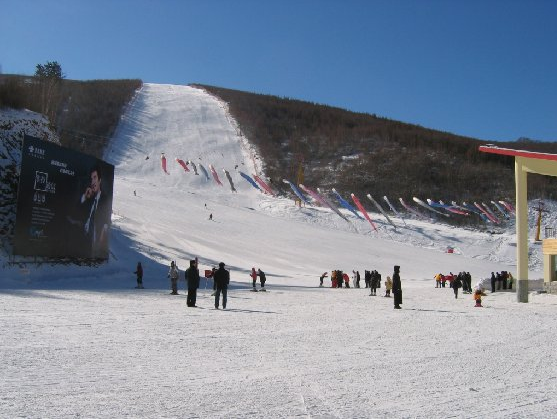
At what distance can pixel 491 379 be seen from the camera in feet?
19.7

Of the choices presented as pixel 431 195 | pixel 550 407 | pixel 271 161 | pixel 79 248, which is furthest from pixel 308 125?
pixel 550 407

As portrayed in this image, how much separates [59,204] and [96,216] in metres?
2.79

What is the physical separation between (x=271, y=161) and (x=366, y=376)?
6613 cm

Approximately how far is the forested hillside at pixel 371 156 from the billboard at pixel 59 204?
134 ft

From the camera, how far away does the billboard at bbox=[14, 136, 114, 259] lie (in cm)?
1812

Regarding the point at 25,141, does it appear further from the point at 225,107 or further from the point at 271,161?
the point at 225,107

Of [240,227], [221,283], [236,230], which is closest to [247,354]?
[221,283]

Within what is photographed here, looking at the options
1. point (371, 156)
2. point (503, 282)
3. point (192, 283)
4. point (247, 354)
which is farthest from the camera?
point (371, 156)

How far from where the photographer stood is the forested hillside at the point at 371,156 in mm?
66938

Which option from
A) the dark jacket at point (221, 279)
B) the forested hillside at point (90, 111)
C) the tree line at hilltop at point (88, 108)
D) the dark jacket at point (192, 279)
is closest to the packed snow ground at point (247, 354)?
the dark jacket at point (192, 279)

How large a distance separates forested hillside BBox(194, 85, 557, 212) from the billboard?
40791 millimetres

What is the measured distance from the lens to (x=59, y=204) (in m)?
19.6

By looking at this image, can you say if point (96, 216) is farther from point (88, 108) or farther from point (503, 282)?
point (88, 108)

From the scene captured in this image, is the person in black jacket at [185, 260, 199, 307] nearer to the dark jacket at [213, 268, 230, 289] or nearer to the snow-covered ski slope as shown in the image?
the dark jacket at [213, 268, 230, 289]
